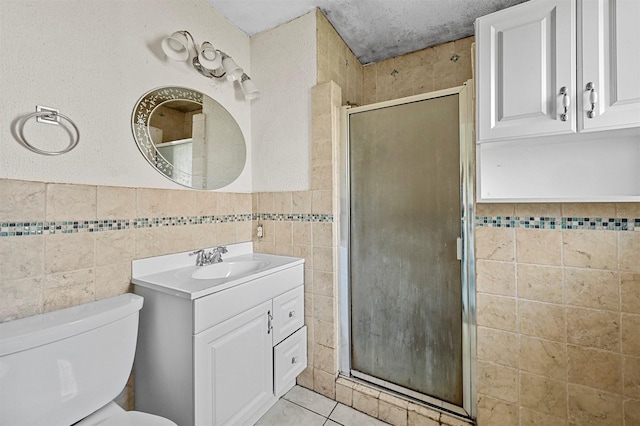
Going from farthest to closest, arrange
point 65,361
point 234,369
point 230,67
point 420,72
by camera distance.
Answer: point 420,72 → point 230,67 → point 234,369 → point 65,361

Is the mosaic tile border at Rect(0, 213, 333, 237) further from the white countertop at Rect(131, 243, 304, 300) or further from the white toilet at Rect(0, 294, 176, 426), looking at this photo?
the white toilet at Rect(0, 294, 176, 426)

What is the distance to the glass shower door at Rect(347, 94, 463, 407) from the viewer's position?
1509 mm

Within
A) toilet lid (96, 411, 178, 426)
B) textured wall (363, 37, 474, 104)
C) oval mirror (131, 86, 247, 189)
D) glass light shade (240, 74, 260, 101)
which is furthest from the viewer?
textured wall (363, 37, 474, 104)

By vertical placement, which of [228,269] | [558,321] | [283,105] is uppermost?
[283,105]

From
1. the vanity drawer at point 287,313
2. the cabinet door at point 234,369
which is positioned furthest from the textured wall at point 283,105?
the cabinet door at point 234,369

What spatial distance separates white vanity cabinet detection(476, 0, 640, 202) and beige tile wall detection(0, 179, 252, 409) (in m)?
1.61

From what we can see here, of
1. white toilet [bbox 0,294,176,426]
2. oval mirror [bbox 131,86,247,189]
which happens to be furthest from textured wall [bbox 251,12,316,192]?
white toilet [bbox 0,294,176,426]

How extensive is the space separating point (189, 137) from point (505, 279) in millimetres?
1831

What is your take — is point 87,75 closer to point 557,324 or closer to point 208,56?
point 208,56

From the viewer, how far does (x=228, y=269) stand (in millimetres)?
1713

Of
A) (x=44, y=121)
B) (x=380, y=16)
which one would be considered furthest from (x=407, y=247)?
(x=44, y=121)

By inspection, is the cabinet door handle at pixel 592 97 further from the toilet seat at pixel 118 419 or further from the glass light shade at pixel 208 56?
the toilet seat at pixel 118 419

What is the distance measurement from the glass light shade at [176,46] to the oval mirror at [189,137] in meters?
0.16

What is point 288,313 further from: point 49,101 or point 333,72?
point 333,72
